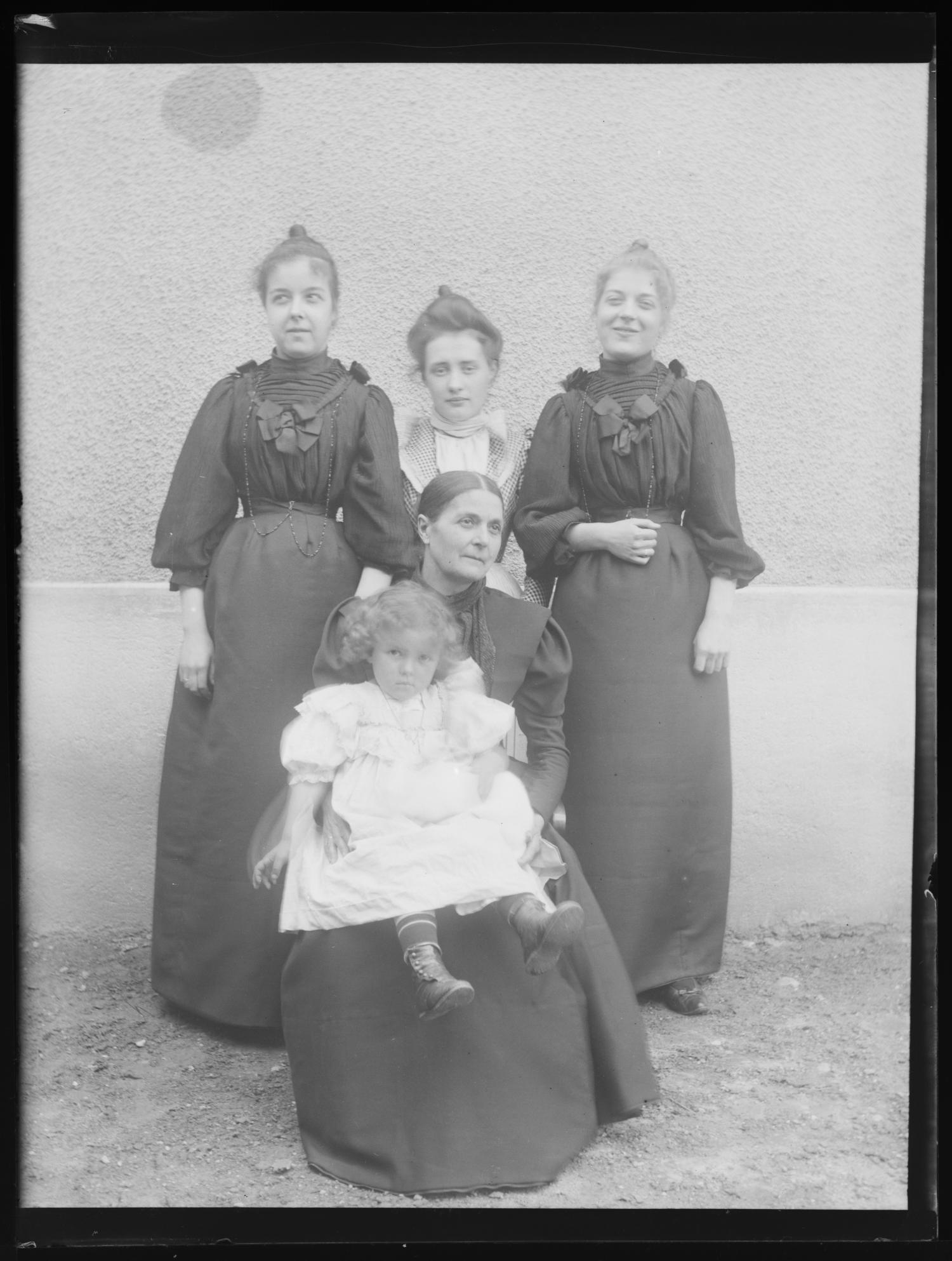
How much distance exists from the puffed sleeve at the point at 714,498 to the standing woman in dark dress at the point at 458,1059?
917mm

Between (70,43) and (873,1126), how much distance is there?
3.67 m

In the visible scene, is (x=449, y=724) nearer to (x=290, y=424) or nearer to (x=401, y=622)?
(x=401, y=622)

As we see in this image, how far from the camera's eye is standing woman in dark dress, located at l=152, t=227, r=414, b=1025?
141 inches

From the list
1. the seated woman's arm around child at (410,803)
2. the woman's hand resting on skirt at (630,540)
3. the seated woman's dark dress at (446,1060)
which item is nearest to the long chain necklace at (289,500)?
the seated woman's arm around child at (410,803)

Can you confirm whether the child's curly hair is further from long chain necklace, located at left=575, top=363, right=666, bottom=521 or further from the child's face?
long chain necklace, located at left=575, top=363, right=666, bottom=521

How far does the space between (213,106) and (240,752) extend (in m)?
1.76

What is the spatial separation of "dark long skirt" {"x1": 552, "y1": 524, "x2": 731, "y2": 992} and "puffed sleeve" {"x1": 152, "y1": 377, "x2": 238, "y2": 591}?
960 millimetres

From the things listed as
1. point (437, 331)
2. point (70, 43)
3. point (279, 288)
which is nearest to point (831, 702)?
point (437, 331)

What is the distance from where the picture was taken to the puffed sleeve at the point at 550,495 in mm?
3682

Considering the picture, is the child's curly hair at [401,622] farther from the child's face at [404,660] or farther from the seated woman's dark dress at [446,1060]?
the seated woman's dark dress at [446,1060]

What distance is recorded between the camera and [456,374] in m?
3.65

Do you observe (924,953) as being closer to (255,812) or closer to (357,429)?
(255,812)

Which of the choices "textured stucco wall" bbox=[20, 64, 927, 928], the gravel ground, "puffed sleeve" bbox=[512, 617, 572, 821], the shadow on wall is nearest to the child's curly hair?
"puffed sleeve" bbox=[512, 617, 572, 821]

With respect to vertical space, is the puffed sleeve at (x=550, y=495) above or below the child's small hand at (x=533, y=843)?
above
